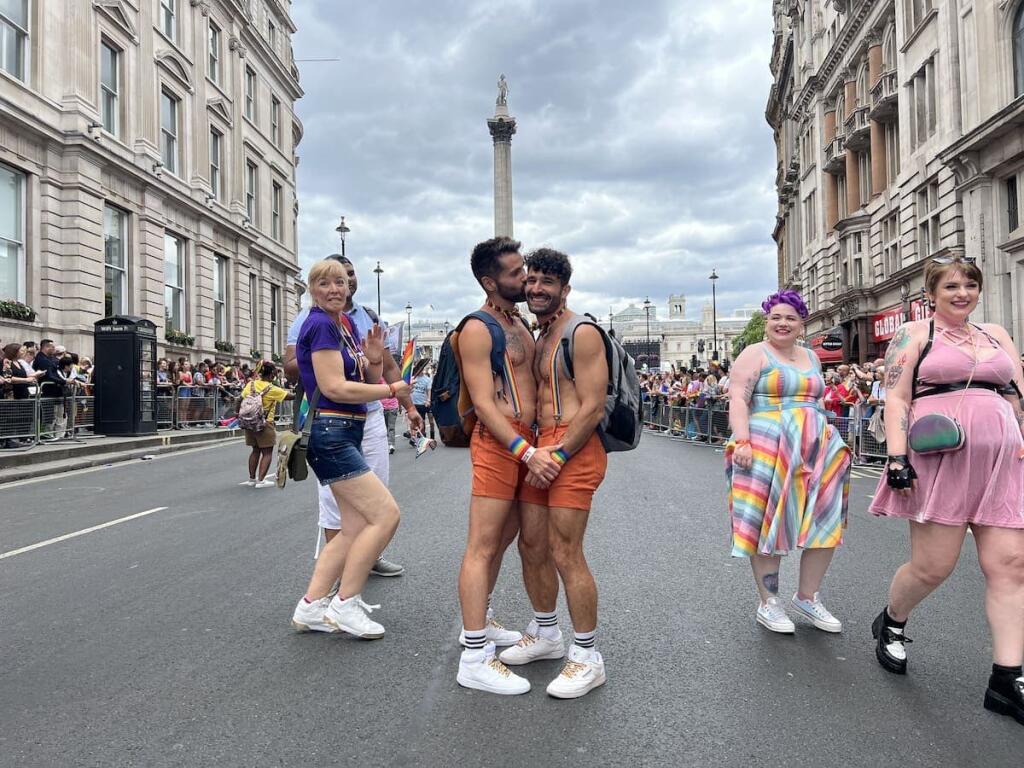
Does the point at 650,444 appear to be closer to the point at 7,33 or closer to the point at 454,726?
the point at 454,726

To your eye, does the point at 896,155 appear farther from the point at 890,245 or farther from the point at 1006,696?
the point at 1006,696

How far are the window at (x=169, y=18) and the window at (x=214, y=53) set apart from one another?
2.67 metres

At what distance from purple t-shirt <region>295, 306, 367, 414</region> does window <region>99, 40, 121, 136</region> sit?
2252 cm

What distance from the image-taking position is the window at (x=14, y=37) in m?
19.0

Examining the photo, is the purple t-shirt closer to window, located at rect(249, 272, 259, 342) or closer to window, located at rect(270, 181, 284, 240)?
Result: window, located at rect(249, 272, 259, 342)

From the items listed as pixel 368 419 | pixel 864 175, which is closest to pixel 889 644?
pixel 368 419

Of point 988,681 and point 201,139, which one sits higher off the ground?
point 201,139

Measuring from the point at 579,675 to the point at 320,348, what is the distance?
2011 mm

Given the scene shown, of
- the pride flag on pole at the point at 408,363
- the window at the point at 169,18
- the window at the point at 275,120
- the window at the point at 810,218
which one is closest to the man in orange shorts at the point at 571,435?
the pride flag on pole at the point at 408,363

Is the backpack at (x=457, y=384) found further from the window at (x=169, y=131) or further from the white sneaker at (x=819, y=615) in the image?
the window at (x=169, y=131)

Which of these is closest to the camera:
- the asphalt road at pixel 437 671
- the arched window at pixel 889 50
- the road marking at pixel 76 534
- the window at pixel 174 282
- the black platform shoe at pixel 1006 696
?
the asphalt road at pixel 437 671

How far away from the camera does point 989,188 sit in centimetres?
2262

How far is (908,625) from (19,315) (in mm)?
19979

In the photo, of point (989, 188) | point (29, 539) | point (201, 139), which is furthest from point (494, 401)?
point (201, 139)
